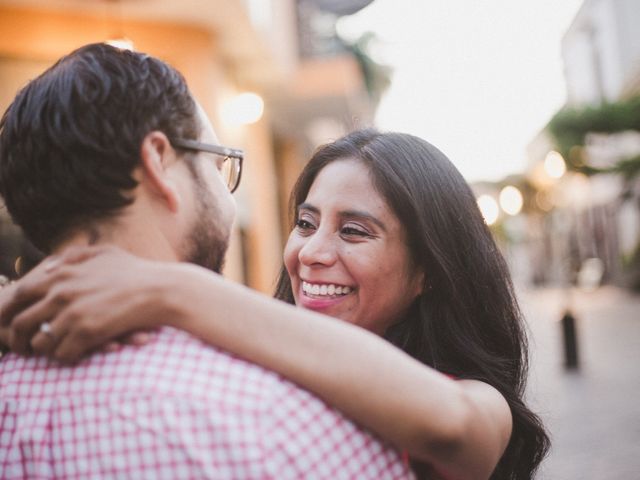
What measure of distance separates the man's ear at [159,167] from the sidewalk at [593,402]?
1857 mm

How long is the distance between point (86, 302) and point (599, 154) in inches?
1255

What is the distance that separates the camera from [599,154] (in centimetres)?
3036


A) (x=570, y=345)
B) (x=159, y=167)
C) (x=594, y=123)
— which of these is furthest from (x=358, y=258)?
(x=594, y=123)

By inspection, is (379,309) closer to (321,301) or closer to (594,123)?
(321,301)

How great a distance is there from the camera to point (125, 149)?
1.38m

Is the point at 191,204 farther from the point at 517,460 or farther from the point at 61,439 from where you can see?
the point at 517,460

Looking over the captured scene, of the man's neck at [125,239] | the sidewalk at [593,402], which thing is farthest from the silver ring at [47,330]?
the sidewalk at [593,402]

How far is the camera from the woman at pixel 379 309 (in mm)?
1317

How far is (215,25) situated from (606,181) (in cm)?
2677

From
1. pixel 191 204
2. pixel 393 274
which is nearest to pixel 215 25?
pixel 393 274

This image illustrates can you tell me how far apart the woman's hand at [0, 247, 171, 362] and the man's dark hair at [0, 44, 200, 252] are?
104 mm

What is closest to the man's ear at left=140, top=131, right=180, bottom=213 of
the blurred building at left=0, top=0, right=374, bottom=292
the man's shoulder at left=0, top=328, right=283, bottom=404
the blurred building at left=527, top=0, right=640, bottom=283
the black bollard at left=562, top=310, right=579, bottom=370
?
the man's shoulder at left=0, top=328, right=283, bottom=404

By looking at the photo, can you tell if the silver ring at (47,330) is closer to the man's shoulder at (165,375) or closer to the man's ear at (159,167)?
the man's shoulder at (165,375)

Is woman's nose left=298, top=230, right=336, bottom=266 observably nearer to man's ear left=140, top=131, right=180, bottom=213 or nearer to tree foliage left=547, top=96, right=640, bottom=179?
man's ear left=140, top=131, right=180, bottom=213
